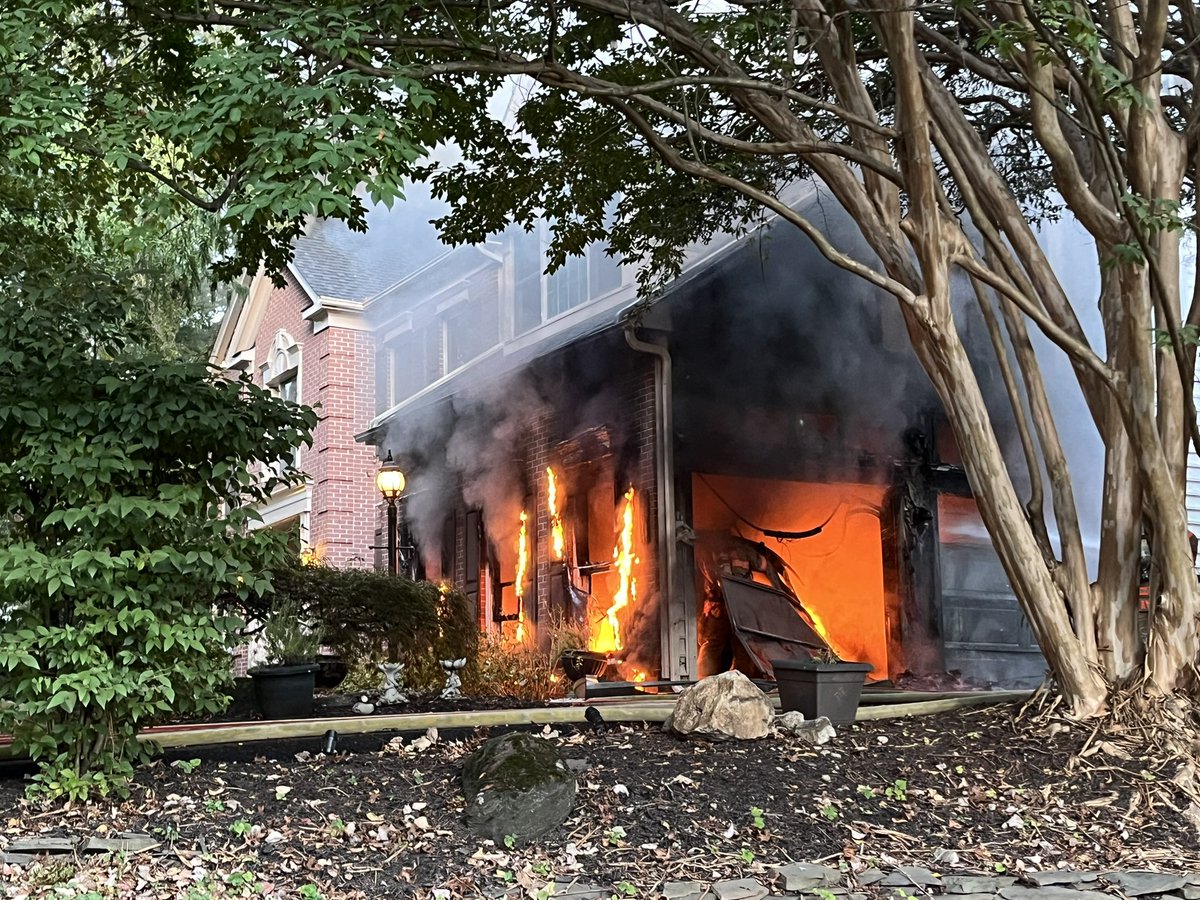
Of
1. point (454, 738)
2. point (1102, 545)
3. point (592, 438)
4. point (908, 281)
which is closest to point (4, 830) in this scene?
point (454, 738)

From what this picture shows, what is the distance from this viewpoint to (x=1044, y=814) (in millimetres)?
5484

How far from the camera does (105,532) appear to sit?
5352 millimetres

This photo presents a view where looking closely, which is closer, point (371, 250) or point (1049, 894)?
point (1049, 894)

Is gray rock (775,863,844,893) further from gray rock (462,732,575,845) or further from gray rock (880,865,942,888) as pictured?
gray rock (462,732,575,845)

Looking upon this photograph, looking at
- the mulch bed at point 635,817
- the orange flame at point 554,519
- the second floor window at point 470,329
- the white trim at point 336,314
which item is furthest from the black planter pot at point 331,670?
the white trim at point 336,314

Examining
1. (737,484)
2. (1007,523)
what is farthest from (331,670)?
(1007,523)

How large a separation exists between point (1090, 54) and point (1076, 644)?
314cm

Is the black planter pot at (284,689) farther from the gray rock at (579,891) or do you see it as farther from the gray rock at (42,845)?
the gray rock at (579,891)

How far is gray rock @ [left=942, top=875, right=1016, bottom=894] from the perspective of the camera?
185 inches

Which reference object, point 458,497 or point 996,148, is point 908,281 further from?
point 458,497

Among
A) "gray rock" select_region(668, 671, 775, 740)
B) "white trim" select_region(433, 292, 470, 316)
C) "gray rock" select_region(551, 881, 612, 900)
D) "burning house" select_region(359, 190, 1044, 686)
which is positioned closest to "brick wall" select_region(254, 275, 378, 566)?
"white trim" select_region(433, 292, 470, 316)

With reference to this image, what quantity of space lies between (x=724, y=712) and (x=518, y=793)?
173cm

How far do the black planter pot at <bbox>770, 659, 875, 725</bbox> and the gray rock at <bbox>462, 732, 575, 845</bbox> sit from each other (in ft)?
7.06

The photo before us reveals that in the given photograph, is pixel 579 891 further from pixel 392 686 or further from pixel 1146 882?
pixel 392 686
